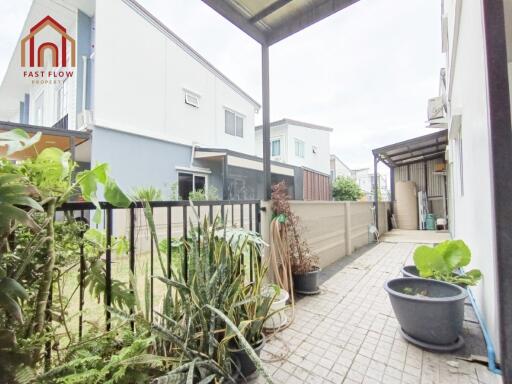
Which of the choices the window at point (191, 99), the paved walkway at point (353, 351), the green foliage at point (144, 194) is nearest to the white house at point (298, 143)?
the window at point (191, 99)

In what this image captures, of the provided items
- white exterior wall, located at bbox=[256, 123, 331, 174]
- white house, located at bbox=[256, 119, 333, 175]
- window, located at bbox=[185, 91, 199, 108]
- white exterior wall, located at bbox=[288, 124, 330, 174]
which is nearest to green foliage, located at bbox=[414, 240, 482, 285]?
window, located at bbox=[185, 91, 199, 108]

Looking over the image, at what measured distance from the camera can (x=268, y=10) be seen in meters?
2.28

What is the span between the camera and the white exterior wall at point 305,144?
1395cm

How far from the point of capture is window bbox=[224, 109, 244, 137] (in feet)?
33.2

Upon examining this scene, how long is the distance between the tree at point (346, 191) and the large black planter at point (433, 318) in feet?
36.3

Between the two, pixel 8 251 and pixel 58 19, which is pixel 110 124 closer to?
pixel 58 19

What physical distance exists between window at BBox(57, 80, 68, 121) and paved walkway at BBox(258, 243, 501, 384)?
7781 mm

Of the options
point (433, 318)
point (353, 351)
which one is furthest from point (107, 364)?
point (433, 318)

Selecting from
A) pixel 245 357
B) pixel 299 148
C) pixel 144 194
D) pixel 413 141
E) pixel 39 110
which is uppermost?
pixel 39 110

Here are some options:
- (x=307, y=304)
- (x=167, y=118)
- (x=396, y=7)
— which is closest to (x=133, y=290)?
(x=307, y=304)

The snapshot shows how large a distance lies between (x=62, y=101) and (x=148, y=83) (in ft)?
8.40

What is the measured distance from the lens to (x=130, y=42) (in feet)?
21.2
